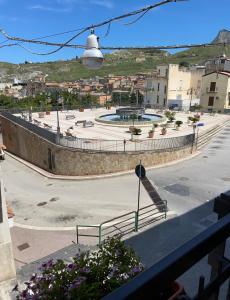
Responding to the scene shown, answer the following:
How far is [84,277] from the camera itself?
14.6ft

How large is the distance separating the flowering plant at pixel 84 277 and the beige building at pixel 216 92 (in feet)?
144

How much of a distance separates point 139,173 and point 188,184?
594 centimetres

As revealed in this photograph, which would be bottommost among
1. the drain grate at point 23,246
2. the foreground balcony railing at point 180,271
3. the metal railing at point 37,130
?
the drain grate at point 23,246

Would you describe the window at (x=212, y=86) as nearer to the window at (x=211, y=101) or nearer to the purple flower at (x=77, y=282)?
the window at (x=211, y=101)

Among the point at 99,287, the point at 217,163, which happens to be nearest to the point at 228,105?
the point at 217,163

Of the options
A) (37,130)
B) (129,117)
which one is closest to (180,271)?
(37,130)

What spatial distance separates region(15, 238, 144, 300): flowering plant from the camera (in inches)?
171

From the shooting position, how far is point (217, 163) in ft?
63.0

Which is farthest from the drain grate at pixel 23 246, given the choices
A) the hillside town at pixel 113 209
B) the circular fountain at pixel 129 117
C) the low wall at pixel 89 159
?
the circular fountain at pixel 129 117

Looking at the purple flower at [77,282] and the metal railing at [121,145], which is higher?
the purple flower at [77,282]

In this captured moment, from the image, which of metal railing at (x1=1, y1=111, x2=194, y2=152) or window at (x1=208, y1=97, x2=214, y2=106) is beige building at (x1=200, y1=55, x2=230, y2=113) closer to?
window at (x1=208, y1=97, x2=214, y2=106)

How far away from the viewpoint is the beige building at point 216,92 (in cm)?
4616

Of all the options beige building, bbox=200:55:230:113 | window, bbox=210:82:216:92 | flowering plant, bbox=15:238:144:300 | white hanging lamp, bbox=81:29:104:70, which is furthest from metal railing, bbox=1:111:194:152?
window, bbox=210:82:216:92

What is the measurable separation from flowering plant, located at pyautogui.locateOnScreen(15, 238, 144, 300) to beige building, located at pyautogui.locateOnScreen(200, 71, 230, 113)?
43.8m
